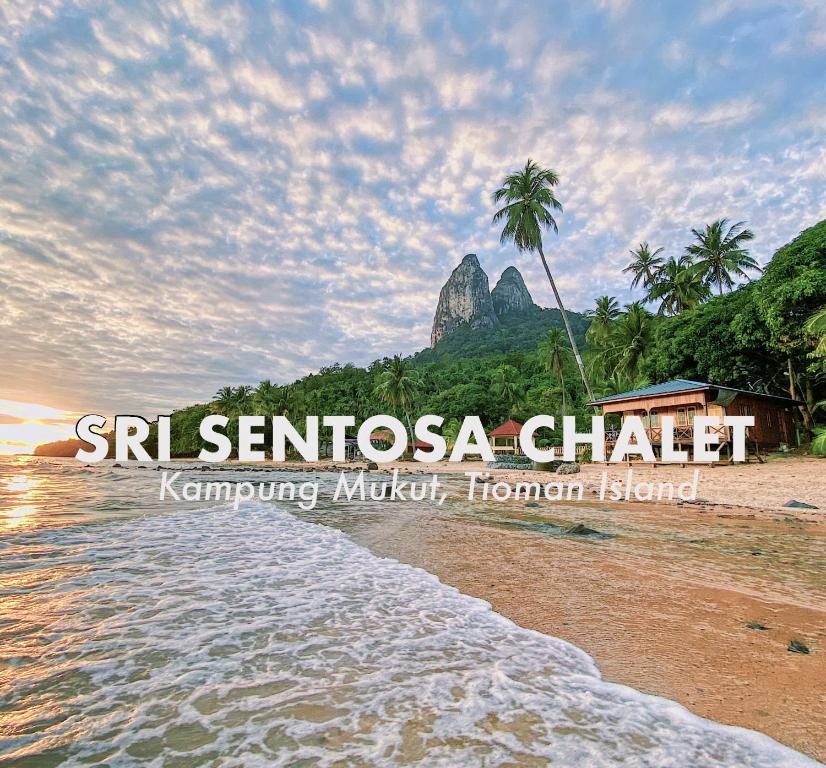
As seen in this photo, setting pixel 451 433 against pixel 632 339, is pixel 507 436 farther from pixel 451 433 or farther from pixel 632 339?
pixel 632 339

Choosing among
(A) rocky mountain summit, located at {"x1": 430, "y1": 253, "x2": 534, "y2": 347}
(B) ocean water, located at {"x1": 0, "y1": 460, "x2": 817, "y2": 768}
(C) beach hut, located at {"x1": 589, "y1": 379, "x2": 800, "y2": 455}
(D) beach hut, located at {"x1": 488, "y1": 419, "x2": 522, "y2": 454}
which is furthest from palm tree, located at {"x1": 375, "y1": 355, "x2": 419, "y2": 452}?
(A) rocky mountain summit, located at {"x1": 430, "y1": 253, "x2": 534, "y2": 347}

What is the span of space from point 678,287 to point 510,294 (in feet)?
307

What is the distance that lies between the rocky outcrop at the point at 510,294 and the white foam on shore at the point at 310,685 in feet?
399

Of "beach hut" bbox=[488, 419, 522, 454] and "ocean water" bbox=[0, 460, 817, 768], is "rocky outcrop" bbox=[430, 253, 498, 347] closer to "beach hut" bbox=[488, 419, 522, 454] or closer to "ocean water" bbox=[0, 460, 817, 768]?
"beach hut" bbox=[488, 419, 522, 454]

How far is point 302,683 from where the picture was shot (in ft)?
8.50

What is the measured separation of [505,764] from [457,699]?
588mm

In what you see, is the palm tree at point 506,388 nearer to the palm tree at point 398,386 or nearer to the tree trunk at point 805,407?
the palm tree at point 398,386

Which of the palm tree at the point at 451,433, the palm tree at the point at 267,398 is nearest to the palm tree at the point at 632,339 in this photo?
the palm tree at the point at 451,433

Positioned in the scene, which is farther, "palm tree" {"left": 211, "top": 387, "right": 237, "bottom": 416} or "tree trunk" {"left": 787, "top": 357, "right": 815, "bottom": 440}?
"palm tree" {"left": 211, "top": 387, "right": 237, "bottom": 416}

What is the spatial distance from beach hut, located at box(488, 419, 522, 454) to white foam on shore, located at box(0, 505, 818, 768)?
28.4 metres

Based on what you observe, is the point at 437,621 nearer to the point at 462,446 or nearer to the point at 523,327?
the point at 462,446

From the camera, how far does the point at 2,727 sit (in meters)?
2.08

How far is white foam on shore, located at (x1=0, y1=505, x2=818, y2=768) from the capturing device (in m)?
1.97

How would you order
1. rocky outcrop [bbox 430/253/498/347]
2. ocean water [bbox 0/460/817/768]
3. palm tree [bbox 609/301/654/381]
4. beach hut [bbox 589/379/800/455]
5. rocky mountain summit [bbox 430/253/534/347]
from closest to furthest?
ocean water [bbox 0/460/817/768] < beach hut [bbox 589/379/800/455] < palm tree [bbox 609/301/654/381] < rocky outcrop [bbox 430/253/498/347] < rocky mountain summit [bbox 430/253/534/347]
